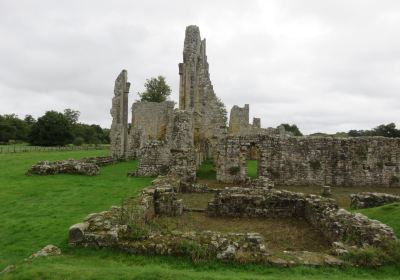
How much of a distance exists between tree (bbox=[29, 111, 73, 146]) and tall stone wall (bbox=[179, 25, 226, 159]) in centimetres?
3792

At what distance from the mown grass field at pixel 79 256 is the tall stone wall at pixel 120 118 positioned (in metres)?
18.5

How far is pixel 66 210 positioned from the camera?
12555mm

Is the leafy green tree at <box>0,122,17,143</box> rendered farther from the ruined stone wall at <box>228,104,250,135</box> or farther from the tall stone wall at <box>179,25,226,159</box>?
the tall stone wall at <box>179,25,226,159</box>

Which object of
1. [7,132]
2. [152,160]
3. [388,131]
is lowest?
[152,160]

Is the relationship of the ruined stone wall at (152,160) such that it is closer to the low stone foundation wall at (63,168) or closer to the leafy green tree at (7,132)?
the low stone foundation wall at (63,168)

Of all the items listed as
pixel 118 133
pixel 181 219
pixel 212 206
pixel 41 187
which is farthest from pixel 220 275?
pixel 118 133

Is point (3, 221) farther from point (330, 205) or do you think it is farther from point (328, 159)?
point (328, 159)

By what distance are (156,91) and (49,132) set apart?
63.5 ft

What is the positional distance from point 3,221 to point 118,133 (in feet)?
78.2

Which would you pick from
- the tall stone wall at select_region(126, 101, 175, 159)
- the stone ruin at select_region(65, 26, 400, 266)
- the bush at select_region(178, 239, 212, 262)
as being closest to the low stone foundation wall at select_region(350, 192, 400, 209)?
the stone ruin at select_region(65, 26, 400, 266)

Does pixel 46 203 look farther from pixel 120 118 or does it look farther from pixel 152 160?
pixel 120 118

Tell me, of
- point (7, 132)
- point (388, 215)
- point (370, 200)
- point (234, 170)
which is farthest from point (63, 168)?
point (7, 132)

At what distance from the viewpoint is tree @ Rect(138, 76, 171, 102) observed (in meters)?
64.8

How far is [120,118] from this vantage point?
36.0 metres
